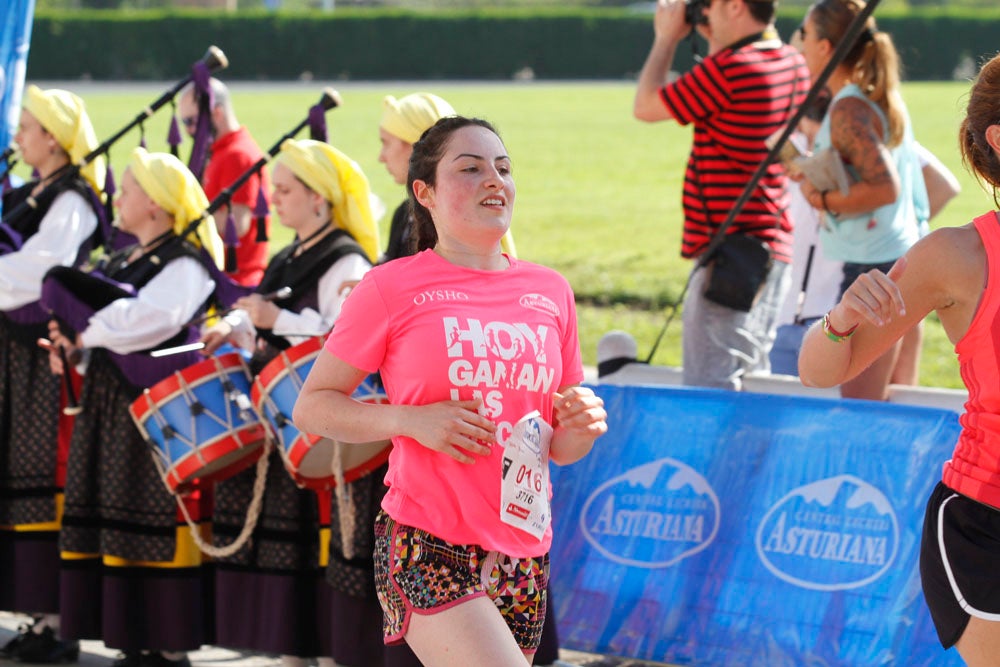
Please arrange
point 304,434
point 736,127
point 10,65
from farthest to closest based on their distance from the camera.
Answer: point 10,65 < point 736,127 < point 304,434

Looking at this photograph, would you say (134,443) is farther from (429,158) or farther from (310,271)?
(429,158)

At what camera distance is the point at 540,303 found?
333 cm

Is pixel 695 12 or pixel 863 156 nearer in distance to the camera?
pixel 863 156

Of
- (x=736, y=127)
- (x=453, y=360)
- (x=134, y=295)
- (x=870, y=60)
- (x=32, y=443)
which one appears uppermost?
(x=870, y=60)

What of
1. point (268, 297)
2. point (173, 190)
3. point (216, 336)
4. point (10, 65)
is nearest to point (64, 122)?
point (10, 65)

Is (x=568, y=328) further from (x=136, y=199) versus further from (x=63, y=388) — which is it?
(x=63, y=388)

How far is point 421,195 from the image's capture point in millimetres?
3422

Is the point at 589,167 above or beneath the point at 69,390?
beneath

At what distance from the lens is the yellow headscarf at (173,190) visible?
17.8 ft

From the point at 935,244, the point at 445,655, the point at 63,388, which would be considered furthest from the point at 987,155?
the point at 63,388

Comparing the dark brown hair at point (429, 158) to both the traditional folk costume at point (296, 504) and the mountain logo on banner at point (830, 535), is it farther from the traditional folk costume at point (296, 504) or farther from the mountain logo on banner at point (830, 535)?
the mountain logo on banner at point (830, 535)

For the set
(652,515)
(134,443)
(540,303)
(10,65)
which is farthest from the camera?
(10,65)

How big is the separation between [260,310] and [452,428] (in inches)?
75.6

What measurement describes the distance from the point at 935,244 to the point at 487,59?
144 ft
